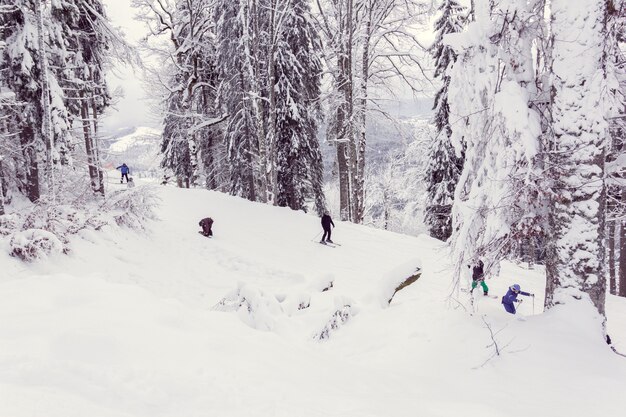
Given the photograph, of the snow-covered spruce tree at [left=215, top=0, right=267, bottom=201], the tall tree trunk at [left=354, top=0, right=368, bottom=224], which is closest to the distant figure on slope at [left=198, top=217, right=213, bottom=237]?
the snow-covered spruce tree at [left=215, top=0, right=267, bottom=201]

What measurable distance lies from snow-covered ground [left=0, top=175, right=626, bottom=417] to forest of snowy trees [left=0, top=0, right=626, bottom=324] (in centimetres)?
123

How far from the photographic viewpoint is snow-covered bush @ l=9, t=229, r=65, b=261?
707cm

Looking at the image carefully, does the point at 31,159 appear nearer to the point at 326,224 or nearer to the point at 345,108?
the point at 326,224

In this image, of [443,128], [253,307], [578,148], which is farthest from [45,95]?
[443,128]

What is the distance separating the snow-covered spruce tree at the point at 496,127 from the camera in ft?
17.4

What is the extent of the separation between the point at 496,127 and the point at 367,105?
41.3 ft

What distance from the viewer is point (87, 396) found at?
2.40m

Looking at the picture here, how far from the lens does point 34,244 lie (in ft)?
23.8

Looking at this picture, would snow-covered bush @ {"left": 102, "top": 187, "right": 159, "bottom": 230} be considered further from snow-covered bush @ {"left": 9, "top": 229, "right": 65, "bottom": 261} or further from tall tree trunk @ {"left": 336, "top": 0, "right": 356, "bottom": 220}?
tall tree trunk @ {"left": 336, "top": 0, "right": 356, "bottom": 220}

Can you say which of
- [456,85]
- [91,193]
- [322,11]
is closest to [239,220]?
[91,193]

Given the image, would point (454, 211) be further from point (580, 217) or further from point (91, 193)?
point (91, 193)

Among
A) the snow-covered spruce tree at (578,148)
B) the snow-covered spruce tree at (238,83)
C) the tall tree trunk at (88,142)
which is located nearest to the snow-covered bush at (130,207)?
the tall tree trunk at (88,142)

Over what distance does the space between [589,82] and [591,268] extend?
2437mm

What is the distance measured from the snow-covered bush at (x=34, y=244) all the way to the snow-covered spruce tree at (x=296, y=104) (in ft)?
36.7
